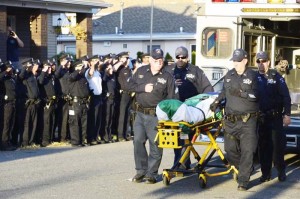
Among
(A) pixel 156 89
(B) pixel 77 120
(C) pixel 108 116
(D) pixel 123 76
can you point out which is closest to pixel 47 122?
(B) pixel 77 120

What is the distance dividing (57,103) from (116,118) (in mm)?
1938

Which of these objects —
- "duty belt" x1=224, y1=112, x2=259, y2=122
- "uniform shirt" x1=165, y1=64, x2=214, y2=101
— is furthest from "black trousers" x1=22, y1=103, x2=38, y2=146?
"duty belt" x1=224, y1=112, x2=259, y2=122

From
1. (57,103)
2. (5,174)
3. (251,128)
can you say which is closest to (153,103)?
(251,128)

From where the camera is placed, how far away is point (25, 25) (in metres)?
Answer: 24.6

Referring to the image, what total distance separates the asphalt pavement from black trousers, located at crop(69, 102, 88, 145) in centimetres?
140

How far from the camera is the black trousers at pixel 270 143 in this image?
1117 centimetres

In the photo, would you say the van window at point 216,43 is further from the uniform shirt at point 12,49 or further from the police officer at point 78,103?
the uniform shirt at point 12,49

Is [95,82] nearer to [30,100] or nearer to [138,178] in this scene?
[30,100]

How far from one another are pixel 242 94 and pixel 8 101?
18.6 ft

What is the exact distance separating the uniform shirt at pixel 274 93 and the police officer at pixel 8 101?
531 centimetres

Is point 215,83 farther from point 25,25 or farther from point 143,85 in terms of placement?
point 25,25

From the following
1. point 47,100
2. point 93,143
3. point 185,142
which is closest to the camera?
point 185,142

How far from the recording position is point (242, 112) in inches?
406

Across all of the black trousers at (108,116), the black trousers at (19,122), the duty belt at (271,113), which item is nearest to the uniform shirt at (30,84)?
the black trousers at (19,122)
